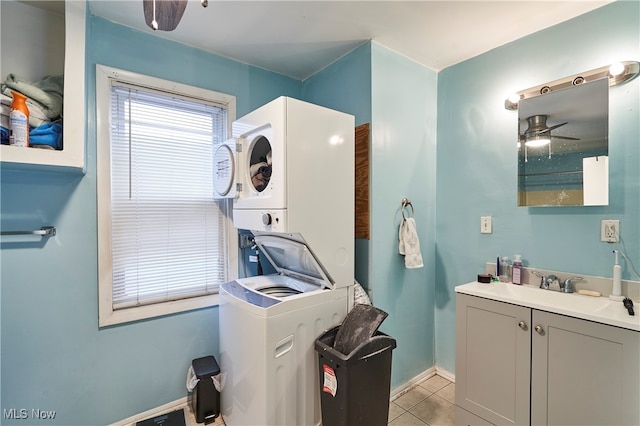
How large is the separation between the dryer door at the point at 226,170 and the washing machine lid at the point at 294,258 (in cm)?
38

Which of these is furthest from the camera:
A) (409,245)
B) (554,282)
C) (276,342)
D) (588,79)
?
(409,245)

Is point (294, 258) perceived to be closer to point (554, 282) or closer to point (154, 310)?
point (154, 310)

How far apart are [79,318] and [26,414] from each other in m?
0.56

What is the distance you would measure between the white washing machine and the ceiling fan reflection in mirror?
165 centimetres

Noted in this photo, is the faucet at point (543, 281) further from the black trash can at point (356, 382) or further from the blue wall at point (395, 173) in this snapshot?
the black trash can at point (356, 382)

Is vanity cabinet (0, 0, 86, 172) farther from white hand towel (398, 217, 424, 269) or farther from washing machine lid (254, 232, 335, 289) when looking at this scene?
white hand towel (398, 217, 424, 269)

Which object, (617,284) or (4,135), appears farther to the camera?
(617,284)

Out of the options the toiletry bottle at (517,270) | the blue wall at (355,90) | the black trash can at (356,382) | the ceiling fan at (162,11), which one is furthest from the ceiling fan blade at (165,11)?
the toiletry bottle at (517,270)

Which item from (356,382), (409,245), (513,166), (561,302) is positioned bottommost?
(356,382)

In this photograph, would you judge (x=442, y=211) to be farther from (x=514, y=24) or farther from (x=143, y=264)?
(x=143, y=264)

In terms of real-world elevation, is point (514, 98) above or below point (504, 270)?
above

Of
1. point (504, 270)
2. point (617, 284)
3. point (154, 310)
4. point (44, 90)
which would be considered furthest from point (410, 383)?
point (44, 90)

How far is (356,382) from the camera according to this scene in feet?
5.10

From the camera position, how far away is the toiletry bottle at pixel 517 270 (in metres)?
2.02
